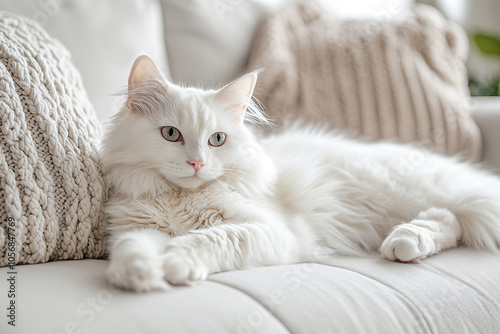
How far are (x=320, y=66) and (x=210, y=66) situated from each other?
48 centimetres

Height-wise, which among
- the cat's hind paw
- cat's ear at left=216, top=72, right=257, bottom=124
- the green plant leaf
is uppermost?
the green plant leaf

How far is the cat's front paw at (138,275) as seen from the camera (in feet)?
2.99

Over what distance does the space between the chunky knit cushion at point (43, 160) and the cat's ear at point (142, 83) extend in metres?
0.15

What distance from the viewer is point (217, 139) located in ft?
4.18

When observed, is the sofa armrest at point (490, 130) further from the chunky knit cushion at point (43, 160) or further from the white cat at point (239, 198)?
the chunky knit cushion at point (43, 160)

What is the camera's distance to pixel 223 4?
6.91ft

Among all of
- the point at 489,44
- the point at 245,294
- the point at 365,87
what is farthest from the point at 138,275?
the point at 489,44

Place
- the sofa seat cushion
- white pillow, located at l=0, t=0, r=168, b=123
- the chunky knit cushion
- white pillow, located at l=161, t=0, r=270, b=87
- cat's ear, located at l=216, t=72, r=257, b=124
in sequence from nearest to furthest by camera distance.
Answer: the sofa seat cushion, the chunky knit cushion, cat's ear, located at l=216, t=72, r=257, b=124, white pillow, located at l=0, t=0, r=168, b=123, white pillow, located at l=161, t=0, r=270, b=87

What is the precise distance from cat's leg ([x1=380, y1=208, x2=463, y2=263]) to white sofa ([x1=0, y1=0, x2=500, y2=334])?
0.10ft

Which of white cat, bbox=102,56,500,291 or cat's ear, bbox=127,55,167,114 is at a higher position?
cat's ear, bbox=127,55,167,114

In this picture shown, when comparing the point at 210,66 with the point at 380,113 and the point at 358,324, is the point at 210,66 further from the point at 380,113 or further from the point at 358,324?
the point at 358,324

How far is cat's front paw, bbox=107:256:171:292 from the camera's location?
35.9 inches

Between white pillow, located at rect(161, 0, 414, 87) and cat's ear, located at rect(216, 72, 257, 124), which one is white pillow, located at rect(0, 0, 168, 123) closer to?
white pillow, located at rect(161, 0, 414, 87)

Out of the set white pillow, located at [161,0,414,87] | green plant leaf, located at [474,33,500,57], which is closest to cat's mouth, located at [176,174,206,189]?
white pillow, located at [161,0,414,87]
